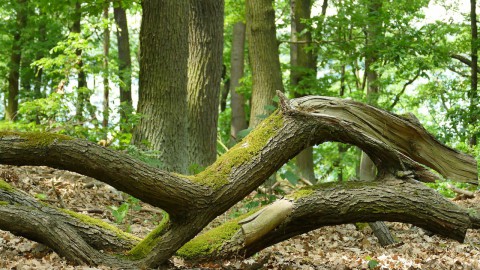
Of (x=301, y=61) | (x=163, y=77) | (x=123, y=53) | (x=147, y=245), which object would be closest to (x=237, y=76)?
(x=301, y=61)

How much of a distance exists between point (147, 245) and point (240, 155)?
1337 mm

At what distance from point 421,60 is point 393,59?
0.69 meters

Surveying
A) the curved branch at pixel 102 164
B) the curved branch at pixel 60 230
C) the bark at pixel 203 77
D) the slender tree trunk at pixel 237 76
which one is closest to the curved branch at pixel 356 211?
the curved branch at pixel 102 164

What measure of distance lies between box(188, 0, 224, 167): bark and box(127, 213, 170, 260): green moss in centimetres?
511

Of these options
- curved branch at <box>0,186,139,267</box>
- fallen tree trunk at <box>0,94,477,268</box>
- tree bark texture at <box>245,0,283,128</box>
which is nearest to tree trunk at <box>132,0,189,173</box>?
curved branch at <box>0,186,139,267</box>

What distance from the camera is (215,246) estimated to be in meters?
5.99

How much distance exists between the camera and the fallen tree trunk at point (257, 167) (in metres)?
5.32

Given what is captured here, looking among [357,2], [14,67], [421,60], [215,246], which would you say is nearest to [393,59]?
[421,60]

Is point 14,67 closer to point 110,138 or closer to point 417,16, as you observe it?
point 110,138

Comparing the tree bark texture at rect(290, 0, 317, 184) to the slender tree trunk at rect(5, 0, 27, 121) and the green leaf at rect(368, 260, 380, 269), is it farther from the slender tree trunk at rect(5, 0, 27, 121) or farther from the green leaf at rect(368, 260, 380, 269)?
the slender tree trunk at rect(5, 0, 27, 121)

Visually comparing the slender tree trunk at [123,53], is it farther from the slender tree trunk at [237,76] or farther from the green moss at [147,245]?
the green moss at [147,245]

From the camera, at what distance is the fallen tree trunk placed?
17.5 feet

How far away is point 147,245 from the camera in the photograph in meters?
5.84

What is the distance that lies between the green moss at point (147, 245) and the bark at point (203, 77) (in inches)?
201
